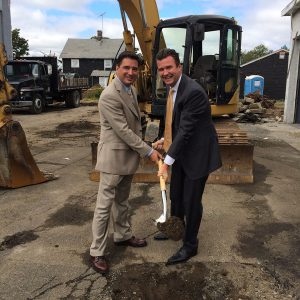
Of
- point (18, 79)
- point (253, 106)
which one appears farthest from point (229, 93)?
point (18, 79)

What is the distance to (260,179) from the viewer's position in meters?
6.88

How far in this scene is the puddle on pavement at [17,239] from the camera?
418 centimetres

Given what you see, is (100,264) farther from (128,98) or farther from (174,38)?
(174,38)

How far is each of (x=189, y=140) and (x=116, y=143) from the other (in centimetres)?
65

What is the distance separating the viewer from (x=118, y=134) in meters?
3.48

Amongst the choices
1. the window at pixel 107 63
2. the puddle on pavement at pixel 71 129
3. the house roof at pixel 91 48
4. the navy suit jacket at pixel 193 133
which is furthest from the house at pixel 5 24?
the window at pixel 107 63

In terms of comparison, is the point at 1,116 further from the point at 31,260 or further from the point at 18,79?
the point at 18,79

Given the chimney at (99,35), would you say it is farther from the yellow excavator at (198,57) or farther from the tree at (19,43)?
the yellow excavator at (198,57)

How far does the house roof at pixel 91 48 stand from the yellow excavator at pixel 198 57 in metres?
47.5

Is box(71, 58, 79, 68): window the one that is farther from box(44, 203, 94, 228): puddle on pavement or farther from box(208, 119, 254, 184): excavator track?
box(44, 203, 94, 228): puddle on pavement

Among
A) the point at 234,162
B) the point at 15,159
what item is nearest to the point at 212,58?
the point at 234,162

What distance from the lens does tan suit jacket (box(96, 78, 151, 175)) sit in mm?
3459

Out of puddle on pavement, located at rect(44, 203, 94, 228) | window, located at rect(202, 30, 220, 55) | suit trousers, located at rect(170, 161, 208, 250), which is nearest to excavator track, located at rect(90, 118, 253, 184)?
puddle on pavement, located at rect(44, 203, 94, 228)

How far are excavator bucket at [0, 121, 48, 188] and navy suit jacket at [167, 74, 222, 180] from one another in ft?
10.4
